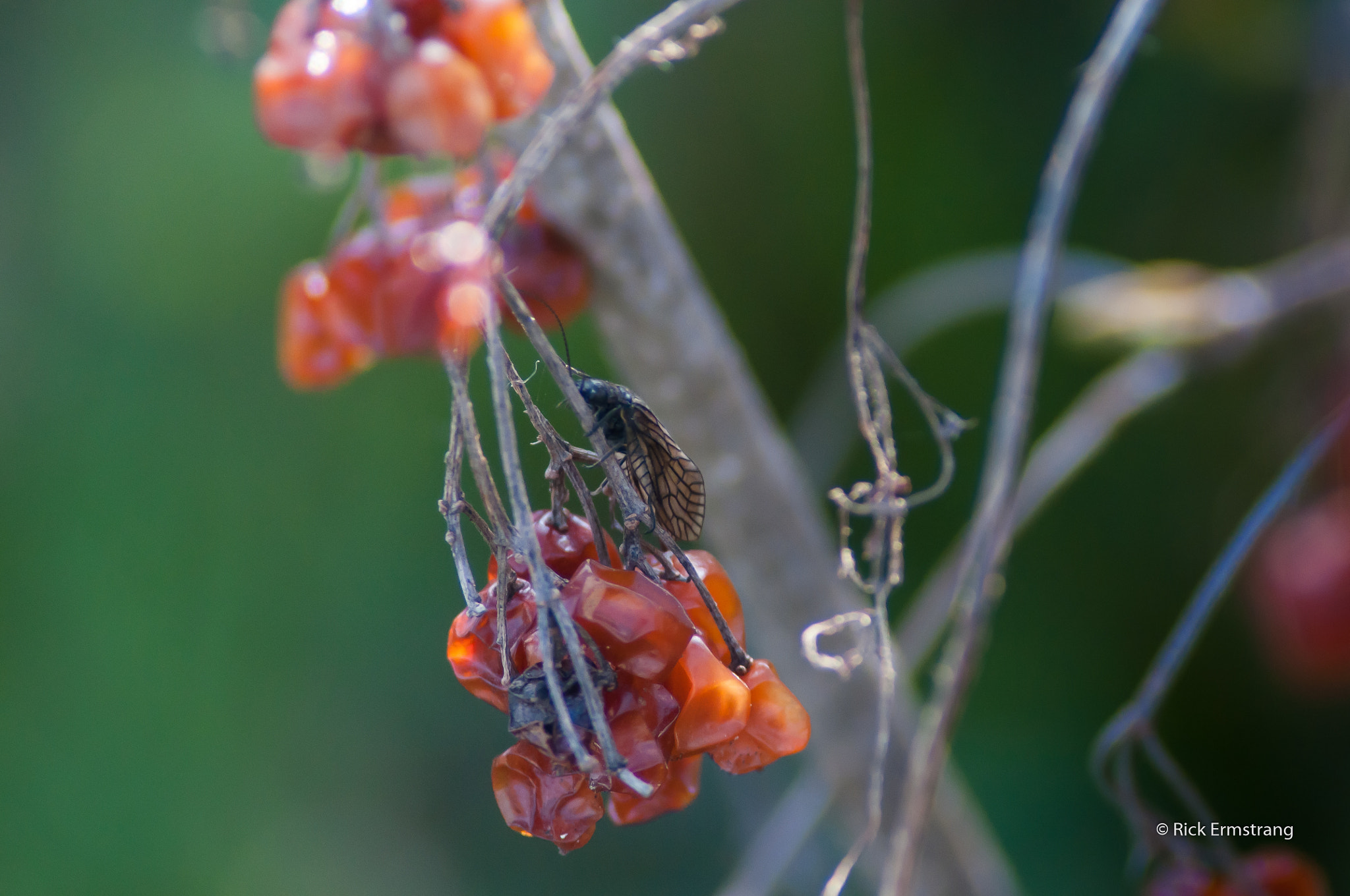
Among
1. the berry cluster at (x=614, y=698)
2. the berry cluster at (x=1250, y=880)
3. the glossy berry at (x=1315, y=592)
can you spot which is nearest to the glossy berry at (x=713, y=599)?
the berry cluster at (x=614, y=698)

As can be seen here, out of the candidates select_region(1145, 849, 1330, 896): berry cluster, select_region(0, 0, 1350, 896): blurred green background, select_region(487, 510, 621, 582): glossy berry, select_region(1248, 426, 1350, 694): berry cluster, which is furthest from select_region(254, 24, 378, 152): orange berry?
select_region(1248, 426, 1350, 694): berry cluster

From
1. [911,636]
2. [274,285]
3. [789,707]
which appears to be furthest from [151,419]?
[789,707]

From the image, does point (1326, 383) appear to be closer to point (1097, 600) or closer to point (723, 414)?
point (1097, 600)

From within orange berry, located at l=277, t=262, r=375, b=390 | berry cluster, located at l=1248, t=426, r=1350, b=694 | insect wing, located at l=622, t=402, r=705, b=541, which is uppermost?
orange berry, located at l=277, t=262, r=375, b=390

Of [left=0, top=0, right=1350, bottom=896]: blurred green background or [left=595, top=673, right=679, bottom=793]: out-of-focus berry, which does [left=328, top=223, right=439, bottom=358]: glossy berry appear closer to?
[left=595, top=673, right=679, bottom=793]: out-of-focus berry

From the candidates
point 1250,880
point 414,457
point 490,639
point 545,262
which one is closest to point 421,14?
point 545,262

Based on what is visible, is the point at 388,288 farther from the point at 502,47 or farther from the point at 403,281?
the point at 502,47
